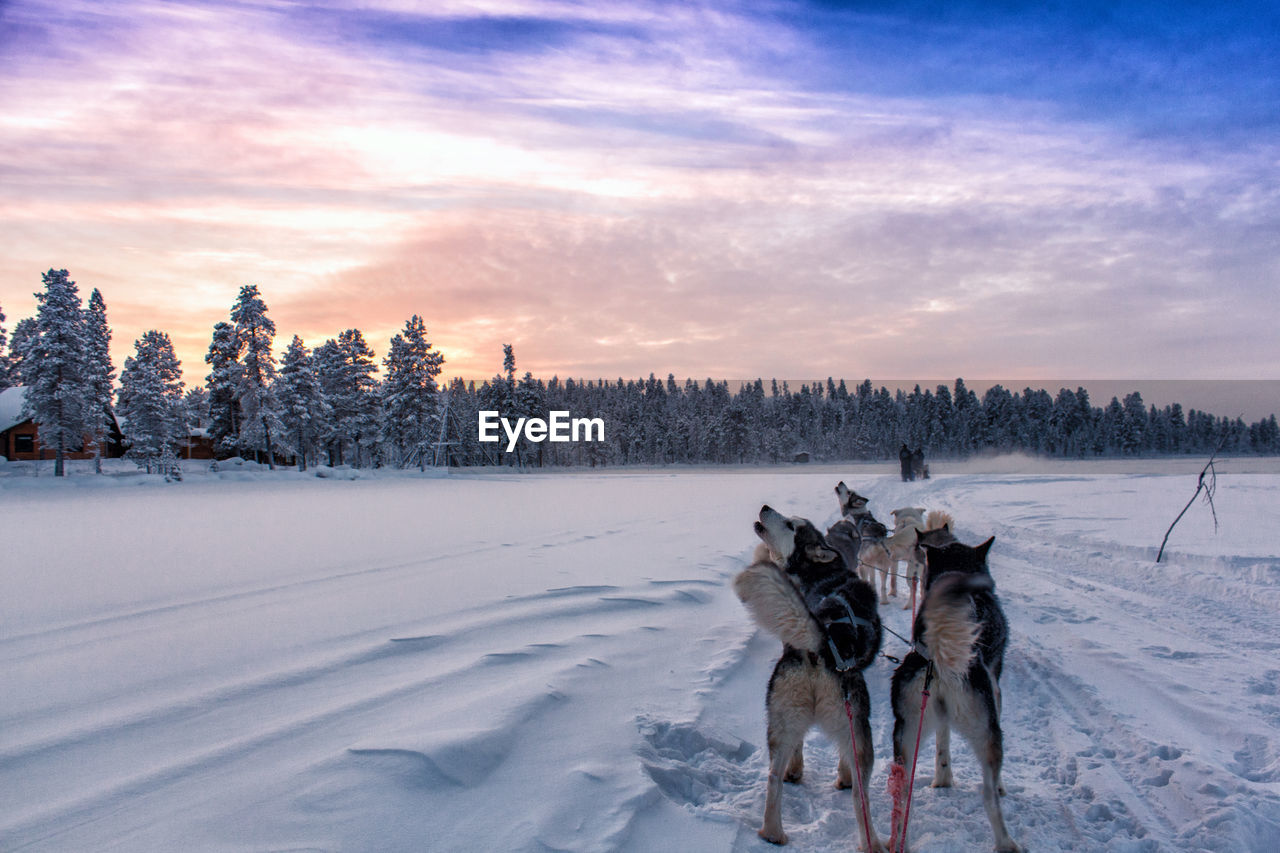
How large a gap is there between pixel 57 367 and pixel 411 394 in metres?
23.7

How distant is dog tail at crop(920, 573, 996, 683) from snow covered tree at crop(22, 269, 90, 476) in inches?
2016

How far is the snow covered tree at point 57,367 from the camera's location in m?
38.9

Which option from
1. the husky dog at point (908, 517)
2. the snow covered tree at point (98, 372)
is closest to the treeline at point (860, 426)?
the snow covered tree at point (98, 372)

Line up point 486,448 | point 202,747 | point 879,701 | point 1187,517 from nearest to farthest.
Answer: point 202,747
point 879,701
point 1187,517
point 486,448

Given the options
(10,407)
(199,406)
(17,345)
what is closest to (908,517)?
(10,407)

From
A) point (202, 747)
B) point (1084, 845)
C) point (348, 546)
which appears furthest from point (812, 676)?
point (348, 546)

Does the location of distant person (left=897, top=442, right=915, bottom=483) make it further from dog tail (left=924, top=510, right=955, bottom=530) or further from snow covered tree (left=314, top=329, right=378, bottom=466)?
snow covered tree (left=314, top=329, right=378, bottom=466)

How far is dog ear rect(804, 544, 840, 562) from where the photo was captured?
466cm

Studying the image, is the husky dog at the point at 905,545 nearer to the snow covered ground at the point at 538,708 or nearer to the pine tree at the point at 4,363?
the snow covered ground at the point at 538,708

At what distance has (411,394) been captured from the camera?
5697 cm

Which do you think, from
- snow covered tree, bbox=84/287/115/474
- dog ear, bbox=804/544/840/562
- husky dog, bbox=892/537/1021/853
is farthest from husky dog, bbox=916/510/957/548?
snow covered tree, bbox=84/287/115/474

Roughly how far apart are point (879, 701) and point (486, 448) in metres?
89.1

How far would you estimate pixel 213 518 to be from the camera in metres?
16.5

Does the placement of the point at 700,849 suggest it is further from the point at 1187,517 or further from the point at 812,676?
the point at 1187,517
